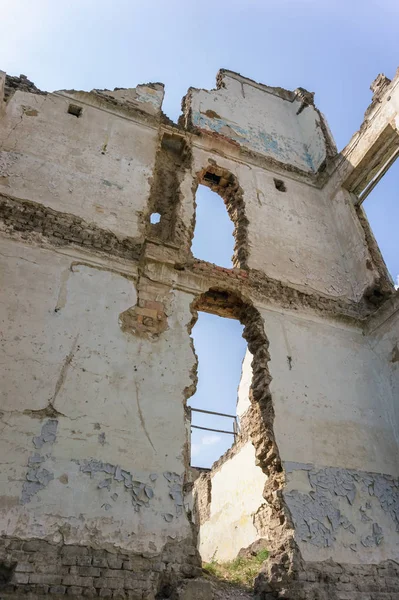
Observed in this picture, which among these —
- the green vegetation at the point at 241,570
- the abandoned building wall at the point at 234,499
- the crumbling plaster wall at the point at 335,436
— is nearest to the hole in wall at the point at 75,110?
the crumbling plaster wall at the point at 335,436

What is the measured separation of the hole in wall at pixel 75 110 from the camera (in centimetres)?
786

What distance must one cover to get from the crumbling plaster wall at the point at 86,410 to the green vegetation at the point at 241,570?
1.56m

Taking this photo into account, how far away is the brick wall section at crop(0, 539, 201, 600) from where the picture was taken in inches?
139

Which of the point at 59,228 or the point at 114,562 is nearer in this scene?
the point at 114,562

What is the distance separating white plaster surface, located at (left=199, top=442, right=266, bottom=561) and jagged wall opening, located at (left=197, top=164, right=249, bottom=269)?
12.2ft

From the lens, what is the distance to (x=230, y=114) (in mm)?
10500

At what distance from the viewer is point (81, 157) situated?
7074 mm

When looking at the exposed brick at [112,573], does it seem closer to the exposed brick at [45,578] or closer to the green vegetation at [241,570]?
the exposed brick at [45,578]

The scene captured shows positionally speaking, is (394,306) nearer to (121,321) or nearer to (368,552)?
(368,552)

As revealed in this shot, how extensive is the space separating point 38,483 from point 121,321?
212 centimetres

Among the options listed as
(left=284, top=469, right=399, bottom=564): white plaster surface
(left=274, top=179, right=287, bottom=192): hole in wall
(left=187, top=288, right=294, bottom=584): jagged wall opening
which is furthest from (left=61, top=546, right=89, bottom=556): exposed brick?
(left=274, top=179, right=287, bottom=192): hole in wall

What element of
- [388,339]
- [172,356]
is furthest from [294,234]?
[172,356]

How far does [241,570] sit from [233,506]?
2.61 m

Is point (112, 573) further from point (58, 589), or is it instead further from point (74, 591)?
point (58, 589)
